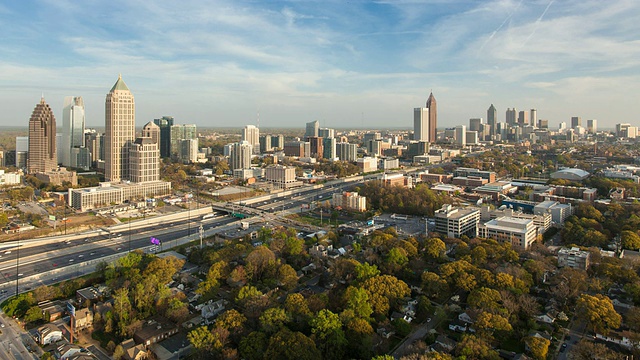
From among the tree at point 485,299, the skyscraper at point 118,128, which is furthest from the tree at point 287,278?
the skyscraper at point 118,128

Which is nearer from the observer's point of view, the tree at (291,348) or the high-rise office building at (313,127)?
the tree at (291,348)

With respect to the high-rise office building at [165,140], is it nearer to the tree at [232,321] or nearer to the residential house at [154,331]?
the residential house at [154,331]

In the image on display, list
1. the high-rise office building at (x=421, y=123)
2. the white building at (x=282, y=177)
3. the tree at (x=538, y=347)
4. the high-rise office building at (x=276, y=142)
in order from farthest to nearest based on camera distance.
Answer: the high-rise office building at (x=421, y=123) < the high-rise office building at (x=276, y=142) < the white building at (x=282, y=177) < the tree at (x=538, y=347)

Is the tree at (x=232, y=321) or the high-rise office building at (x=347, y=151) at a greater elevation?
the high-rise office building at (x=347, y=151)

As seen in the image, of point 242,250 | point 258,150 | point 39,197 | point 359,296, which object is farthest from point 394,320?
point 258,150

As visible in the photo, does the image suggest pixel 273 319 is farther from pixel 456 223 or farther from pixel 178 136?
pixel 178 136

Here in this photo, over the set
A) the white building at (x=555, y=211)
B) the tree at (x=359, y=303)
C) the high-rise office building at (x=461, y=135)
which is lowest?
the tree at (x=359, y=303)

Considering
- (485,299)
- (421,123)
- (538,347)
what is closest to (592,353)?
(538,347)
